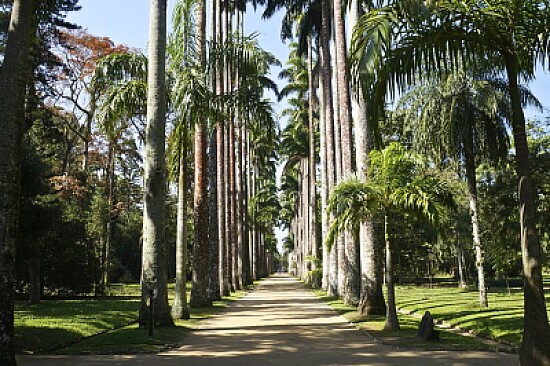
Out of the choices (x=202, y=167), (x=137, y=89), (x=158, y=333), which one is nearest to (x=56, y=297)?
(x=202, y=167)

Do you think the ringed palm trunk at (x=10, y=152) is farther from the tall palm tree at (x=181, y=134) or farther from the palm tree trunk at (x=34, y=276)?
the palm tree trunk at (x=34, y=276)

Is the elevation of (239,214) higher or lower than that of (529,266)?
higher

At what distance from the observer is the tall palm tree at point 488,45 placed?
22.0 ft

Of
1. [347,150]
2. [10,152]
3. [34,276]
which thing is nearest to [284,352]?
[10,152]

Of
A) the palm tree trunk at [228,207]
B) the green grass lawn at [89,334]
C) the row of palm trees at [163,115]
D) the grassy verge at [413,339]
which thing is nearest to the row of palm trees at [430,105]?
the grassy verge at [413,339]

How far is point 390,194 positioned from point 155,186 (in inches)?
234

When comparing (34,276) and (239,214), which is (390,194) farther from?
(239,214)

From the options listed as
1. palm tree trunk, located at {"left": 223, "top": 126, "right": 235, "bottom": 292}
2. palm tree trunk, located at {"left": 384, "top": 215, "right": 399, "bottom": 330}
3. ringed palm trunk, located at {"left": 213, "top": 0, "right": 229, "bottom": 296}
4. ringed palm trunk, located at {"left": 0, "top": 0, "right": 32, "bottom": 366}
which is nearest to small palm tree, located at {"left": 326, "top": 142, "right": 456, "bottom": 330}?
palm tree trunk, located at {"left": 384, "top": 215, "right": 399, "bottom": 330}

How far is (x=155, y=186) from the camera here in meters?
13.5

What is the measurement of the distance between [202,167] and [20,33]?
1204 centimetres

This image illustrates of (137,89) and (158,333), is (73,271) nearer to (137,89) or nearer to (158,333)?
(137,89)

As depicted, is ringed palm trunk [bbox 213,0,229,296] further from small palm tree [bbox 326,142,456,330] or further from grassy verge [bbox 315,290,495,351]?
small palm tree [bbox 326,142,456,330]

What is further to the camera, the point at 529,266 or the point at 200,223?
the point at 200,223

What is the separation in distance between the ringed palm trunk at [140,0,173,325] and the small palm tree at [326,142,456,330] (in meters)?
4.42
